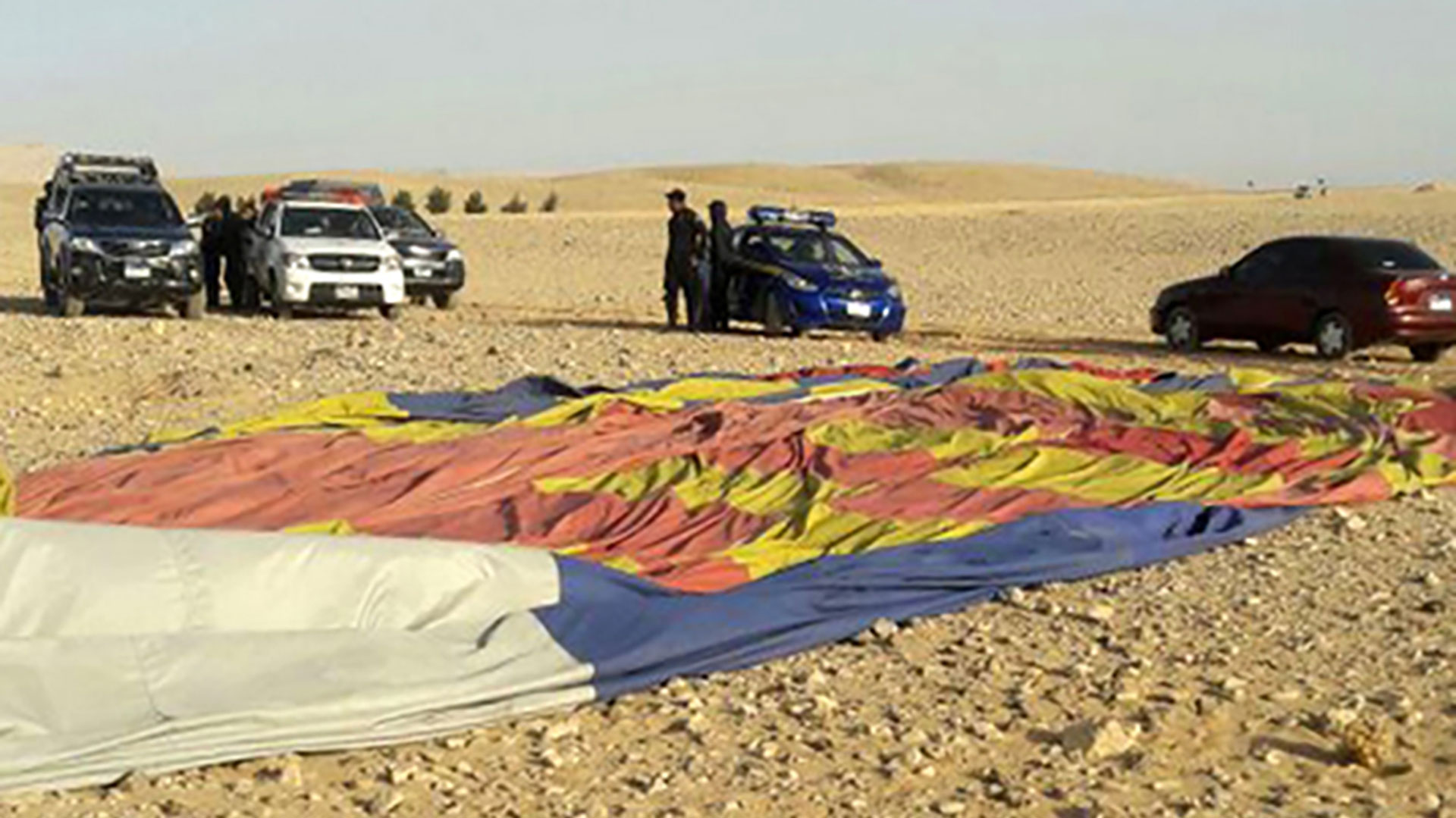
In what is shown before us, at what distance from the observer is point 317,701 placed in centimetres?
655

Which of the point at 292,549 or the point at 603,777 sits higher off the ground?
the point at 292,549

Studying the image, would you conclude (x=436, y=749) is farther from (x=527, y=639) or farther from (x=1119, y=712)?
(x=1119, y=712)

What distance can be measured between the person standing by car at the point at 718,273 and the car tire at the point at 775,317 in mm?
675

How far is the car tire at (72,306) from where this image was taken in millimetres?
23828

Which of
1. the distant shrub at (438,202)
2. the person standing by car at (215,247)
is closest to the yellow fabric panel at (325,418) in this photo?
the person standing by car at (215,247)

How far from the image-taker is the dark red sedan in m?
20.6

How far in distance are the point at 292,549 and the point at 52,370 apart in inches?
428

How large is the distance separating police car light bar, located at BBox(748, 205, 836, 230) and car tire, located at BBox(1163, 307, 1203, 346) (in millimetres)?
4112

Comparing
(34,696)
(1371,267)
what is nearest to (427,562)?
(34,696)

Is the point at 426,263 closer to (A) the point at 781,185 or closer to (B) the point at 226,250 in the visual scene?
(B) the point at 226,250

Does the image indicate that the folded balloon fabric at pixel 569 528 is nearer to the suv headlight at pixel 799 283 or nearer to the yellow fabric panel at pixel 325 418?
the yellow fabric panel at pixel 325 418

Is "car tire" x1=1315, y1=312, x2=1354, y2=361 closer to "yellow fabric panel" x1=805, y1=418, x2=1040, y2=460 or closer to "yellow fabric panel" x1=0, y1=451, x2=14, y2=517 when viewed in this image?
"yellow fabric panel" x1=805, y1=418, x2=1040, y2=460

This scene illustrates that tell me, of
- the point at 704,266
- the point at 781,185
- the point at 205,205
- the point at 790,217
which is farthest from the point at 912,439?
the point at 781,185

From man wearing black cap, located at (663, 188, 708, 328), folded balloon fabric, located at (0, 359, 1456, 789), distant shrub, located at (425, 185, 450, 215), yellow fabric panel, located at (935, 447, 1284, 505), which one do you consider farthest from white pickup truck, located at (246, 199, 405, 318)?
distant shrub, located at (425, 185, 450, 215)
